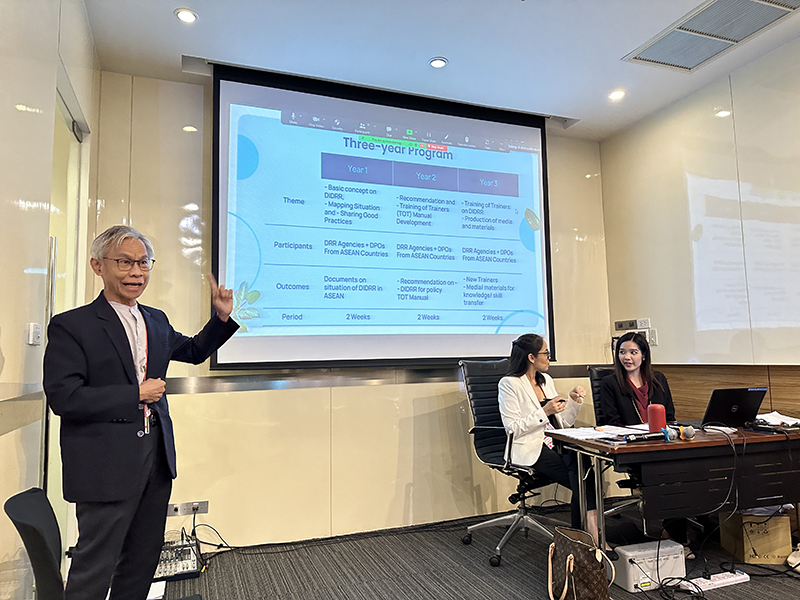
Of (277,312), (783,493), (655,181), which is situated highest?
(655,181)

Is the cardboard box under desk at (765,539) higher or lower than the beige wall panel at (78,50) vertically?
lower

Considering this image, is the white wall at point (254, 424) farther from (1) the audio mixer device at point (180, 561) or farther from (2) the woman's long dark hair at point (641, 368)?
(2) the woman's long dark hair at point (641, 368)

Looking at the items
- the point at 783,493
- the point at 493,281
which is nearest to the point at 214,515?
the point at 493,281

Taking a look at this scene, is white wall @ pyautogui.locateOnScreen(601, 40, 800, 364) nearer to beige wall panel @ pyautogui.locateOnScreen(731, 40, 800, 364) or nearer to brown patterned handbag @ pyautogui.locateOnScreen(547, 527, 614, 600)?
beige wall panel @ pyautogui.locateOnScreen(731, 40, 800, 364)

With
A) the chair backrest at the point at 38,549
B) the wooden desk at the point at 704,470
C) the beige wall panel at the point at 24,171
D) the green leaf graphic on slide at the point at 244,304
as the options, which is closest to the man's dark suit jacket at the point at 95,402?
the beige wall panel at the point at 24,171

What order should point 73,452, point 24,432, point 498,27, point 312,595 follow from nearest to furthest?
point 73,452 < point 24,432 < point 312,595 < point 498,27

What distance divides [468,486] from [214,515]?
169 cm

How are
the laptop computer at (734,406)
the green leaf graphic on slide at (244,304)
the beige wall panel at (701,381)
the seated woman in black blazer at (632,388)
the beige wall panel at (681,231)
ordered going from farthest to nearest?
the beige wall panel at (681,231) → the beige wall panel at (701,381) → the green leaf graphic on slide at (244,304) → the seated woman in black blazer at (632,388) → the laptop computer at (734,406)

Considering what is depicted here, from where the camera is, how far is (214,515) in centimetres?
320

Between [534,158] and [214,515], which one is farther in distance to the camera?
[534,158]

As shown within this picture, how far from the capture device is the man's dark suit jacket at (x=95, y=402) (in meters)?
1.57

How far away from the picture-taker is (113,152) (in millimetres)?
3303

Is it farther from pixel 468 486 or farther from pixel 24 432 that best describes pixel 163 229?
pixel 468 486

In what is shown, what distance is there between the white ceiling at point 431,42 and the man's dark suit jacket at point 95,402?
78.5 inches
